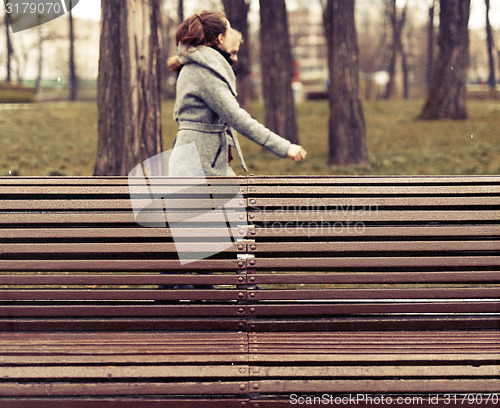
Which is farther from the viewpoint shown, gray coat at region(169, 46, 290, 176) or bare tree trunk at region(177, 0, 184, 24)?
bare tree trunk at region(177, 0, 184, 24)

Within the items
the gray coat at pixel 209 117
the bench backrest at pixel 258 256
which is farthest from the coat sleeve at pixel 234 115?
the bench backrest at pixel 258 256

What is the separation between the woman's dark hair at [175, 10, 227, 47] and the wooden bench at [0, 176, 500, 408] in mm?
895

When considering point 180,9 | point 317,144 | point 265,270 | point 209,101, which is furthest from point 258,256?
point 180,9

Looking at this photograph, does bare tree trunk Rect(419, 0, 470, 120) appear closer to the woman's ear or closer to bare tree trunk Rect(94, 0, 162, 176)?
bare tree trunk Rect(94, 0, 162, 176)

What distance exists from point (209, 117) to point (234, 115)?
31cm

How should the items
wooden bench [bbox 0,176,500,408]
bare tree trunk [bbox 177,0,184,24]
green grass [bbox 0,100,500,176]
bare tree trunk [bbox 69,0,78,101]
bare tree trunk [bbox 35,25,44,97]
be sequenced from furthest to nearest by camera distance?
bare tree trunk [bbox 35,25,44,97], bare tree trunk [bbox 69,0,78,101], bare tree trunk [bbox 177,0,184,24], green grass [bbox 0,100,500,176], wooden bench [bbox 0,176,500,408]

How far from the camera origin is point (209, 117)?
12.6 ft

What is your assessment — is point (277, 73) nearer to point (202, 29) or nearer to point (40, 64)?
point (202, 29)

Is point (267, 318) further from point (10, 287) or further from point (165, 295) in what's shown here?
point (10, 287)

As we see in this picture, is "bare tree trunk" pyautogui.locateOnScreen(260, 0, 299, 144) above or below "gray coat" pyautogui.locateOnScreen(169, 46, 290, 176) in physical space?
above

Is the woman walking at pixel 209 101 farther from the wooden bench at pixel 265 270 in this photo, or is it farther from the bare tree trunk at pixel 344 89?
the bare tree trunk at pixel 344 89

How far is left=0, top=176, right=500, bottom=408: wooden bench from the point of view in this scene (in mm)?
3000

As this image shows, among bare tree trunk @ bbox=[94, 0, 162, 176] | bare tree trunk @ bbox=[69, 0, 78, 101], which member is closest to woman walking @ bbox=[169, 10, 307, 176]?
bare tree trunk @ bbox=[94, 0, 162, 176]

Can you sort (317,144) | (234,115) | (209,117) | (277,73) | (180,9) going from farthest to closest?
(180,9)
(317,144)
(277,73)
(209,117)
(234,115)
